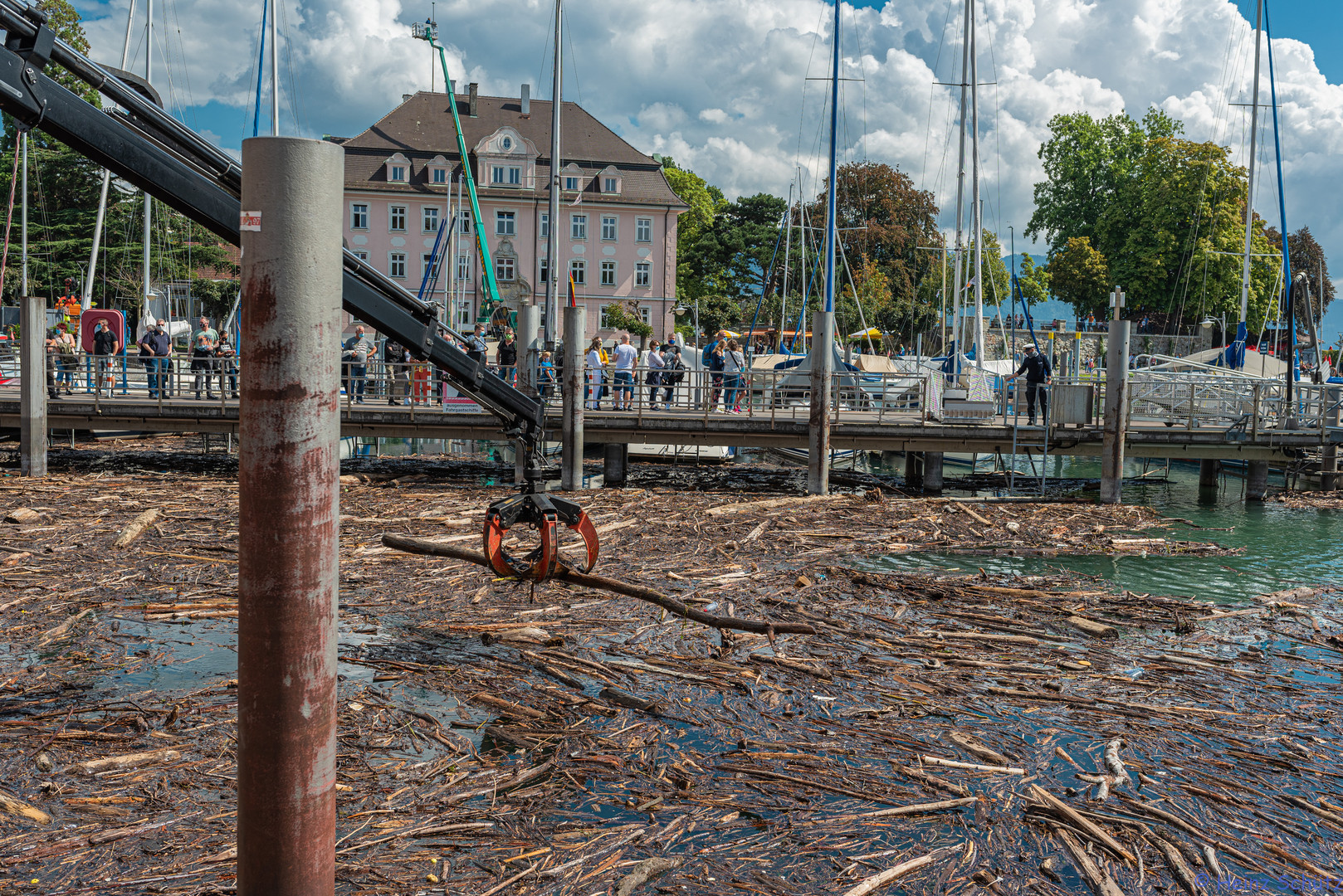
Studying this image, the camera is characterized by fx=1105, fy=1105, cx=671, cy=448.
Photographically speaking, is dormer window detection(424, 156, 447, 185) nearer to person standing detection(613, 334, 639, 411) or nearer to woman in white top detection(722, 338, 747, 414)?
woman in white top detection(722, 338, 747, 414)

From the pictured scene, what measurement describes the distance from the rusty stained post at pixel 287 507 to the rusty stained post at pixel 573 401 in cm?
1570

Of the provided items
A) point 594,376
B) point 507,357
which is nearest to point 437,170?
point 507,357

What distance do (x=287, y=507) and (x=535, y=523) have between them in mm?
5412

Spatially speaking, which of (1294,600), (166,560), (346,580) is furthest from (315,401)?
(1294,600)

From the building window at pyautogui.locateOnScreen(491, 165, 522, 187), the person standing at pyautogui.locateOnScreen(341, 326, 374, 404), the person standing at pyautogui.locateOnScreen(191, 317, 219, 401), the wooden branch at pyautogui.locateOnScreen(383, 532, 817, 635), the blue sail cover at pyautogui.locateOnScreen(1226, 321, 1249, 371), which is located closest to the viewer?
the wooden branch at pyautogui.locateOnScreen(383, 532, 817, 635)

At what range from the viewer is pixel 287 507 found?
3.52 meters

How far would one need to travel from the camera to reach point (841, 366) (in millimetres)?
29375

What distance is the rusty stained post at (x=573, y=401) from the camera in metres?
19.5

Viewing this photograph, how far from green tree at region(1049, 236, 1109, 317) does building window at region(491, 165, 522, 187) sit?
31.5m

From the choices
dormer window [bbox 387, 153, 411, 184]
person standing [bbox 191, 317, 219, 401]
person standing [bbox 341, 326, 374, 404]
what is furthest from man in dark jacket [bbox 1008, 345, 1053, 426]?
dormer window [bbox 387, 153, 411, 184]

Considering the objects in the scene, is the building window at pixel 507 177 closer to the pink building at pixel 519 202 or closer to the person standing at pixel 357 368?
the pink building at pixel 519 202

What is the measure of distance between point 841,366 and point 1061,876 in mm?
24129

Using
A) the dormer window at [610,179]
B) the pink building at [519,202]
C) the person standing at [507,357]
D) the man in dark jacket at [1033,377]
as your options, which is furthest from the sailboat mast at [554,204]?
the dormer window at [610,179]

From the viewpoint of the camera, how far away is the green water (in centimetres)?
1432
